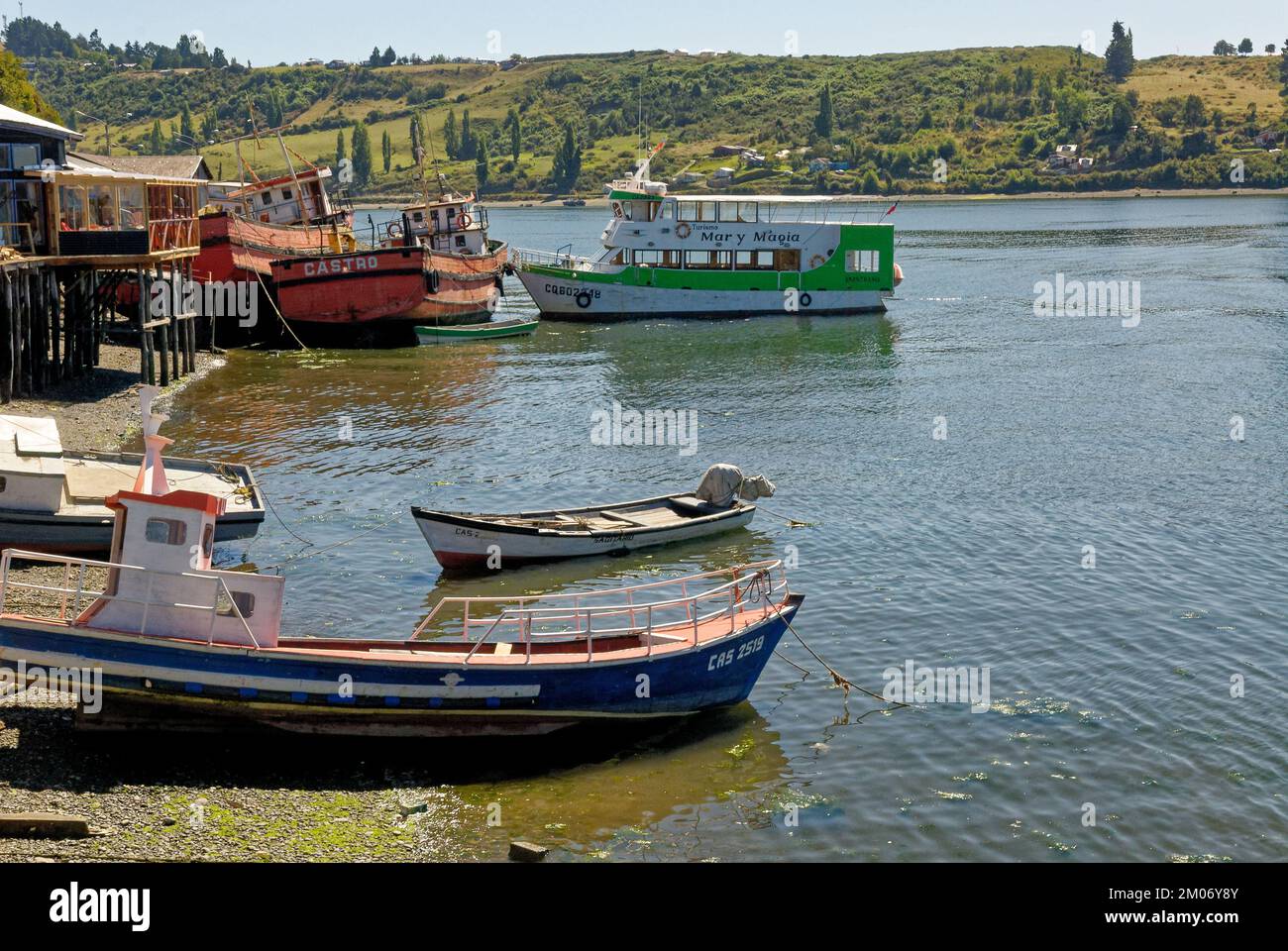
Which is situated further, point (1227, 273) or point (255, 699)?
point (1227, 273)

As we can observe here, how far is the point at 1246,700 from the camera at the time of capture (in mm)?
22688

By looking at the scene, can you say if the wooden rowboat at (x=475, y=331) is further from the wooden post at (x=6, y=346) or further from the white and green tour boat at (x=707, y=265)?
the wooden post at (x=6, y=346)

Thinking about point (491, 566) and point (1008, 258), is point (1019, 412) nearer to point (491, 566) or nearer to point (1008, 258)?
point (491, 566)

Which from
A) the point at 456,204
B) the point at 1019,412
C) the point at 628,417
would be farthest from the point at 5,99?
the point at 1019,412

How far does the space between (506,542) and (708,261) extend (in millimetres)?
46504

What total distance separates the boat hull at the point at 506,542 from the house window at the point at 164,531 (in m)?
9.28

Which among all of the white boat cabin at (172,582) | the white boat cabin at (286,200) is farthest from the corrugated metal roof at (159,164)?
the white boat cabin at (172,582)

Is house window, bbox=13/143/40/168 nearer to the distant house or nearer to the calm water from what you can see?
the calm water

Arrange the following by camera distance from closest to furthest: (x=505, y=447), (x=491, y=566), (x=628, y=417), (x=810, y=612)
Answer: (x=810, y=612) → (x=491, y=566) → (x=505, y=447) → (x=628, y=417)

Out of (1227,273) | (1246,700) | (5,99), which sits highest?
(5,99)

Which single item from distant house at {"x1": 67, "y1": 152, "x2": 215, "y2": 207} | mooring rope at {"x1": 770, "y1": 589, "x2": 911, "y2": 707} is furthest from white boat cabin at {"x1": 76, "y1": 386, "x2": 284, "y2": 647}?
distant house at {"x1": 67, "y1": 152, "x2": 215, "y2": 207}

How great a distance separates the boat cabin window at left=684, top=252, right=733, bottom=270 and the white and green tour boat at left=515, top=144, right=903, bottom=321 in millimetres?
53

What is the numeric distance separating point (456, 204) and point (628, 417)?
97.7 ft
